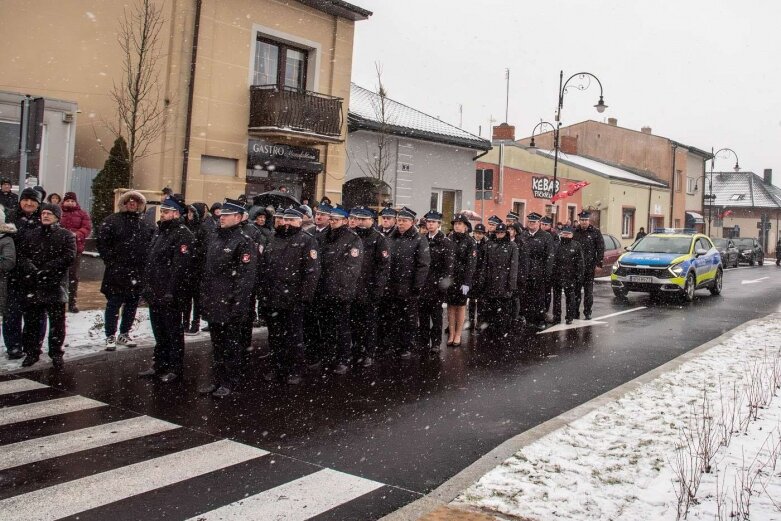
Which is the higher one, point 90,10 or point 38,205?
point 90,10

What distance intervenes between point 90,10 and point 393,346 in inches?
516

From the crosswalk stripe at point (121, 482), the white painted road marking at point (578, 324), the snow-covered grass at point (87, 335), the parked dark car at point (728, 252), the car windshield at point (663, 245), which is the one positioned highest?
the parked dark car at point (728, 252)

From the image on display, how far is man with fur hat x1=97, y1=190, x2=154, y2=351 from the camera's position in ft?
28.4

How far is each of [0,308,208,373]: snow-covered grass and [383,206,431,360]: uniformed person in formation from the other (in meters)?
2.88

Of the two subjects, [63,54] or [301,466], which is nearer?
[301,466]

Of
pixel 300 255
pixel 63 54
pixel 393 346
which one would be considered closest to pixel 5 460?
pixel 300 255

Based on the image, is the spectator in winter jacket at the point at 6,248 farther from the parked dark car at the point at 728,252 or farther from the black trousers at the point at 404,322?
the parked dark car at the point at 728,252

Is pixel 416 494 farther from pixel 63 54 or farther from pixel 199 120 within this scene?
pixel 63 54

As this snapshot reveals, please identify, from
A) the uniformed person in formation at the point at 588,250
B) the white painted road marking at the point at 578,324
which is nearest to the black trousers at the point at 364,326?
the white painted road marking at the point at 578,324

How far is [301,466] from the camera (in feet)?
16.8

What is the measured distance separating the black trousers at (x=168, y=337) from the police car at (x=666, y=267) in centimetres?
1219

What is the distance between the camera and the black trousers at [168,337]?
755 cm

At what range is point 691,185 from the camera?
5434 centimetres

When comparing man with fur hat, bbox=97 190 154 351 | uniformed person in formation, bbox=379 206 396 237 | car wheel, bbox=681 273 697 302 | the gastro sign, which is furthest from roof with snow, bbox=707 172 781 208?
man with fur hat, bbox=97 190 154 351
